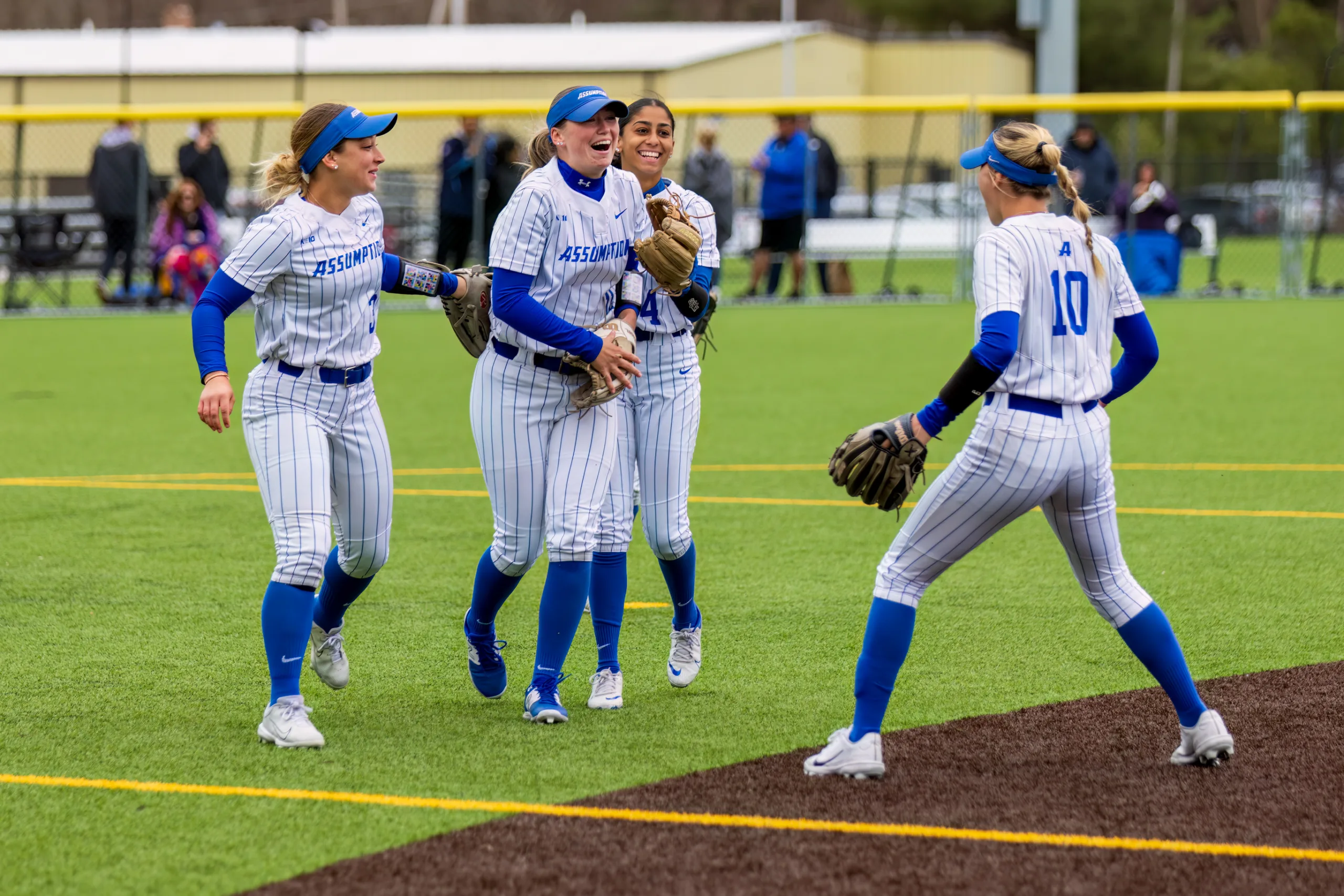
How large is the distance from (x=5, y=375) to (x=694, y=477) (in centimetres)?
764

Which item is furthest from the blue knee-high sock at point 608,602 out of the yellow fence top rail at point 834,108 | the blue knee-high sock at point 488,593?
the yellow fence top rail at point 834,108

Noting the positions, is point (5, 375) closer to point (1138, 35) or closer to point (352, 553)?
point (352, 553)

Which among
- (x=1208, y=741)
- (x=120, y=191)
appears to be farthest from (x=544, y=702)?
(x=120, y=191)

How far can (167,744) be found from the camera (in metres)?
4.76

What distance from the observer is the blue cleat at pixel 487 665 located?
5219 millimetres

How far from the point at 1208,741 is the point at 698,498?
4.55m

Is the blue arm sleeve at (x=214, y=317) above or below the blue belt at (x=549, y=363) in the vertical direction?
above

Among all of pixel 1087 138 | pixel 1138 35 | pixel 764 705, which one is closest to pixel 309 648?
pixel 764 705

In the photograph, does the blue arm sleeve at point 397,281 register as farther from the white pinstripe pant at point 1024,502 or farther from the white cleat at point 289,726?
the white pinstripe pant at point 1024,502

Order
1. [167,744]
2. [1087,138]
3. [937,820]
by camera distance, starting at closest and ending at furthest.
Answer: [937,820]
[167,744]
[1087,138]

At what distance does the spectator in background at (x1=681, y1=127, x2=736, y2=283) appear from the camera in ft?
61.8

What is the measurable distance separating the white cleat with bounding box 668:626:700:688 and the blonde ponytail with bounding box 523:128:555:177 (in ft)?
5.44

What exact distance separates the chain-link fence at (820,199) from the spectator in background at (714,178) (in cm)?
4

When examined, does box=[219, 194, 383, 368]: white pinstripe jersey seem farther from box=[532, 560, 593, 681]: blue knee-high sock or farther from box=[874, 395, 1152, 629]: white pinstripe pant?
box=[874, 395, 1152, 629]: white pinstripe pant
